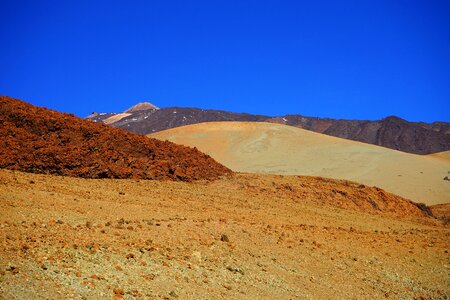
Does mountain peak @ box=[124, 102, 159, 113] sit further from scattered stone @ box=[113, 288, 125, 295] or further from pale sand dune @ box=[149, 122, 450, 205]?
scattered stone @ box=[113, 288, 125, 295]

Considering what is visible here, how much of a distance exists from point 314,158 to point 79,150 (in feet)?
84.9

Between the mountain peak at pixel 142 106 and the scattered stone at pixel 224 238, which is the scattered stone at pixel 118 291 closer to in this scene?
the scattered stone at pixel 224 238

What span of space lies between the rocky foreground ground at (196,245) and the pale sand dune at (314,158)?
15148mm

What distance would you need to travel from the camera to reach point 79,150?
12.9m

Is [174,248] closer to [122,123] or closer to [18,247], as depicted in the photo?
[18,247]

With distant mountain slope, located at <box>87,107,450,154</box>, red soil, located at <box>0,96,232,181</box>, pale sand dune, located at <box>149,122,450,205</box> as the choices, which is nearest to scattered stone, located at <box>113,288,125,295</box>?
red soil, located at <box>0,96,232,181</box>

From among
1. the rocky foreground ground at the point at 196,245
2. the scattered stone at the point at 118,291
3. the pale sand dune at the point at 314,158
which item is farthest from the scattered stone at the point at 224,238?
the pale sand dune at the point at 314,158

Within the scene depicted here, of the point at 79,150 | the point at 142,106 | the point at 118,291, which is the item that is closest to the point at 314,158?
the point at 79,150

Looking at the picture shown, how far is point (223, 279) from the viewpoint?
22.1ft

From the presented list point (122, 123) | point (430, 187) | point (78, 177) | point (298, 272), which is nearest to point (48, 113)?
point (78, 177)

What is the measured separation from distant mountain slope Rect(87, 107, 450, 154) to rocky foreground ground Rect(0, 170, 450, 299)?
94319 mm

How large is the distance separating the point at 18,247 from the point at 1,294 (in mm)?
1056

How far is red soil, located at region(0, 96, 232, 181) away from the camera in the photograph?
39.8ft

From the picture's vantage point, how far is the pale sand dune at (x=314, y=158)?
2864 centimetres
